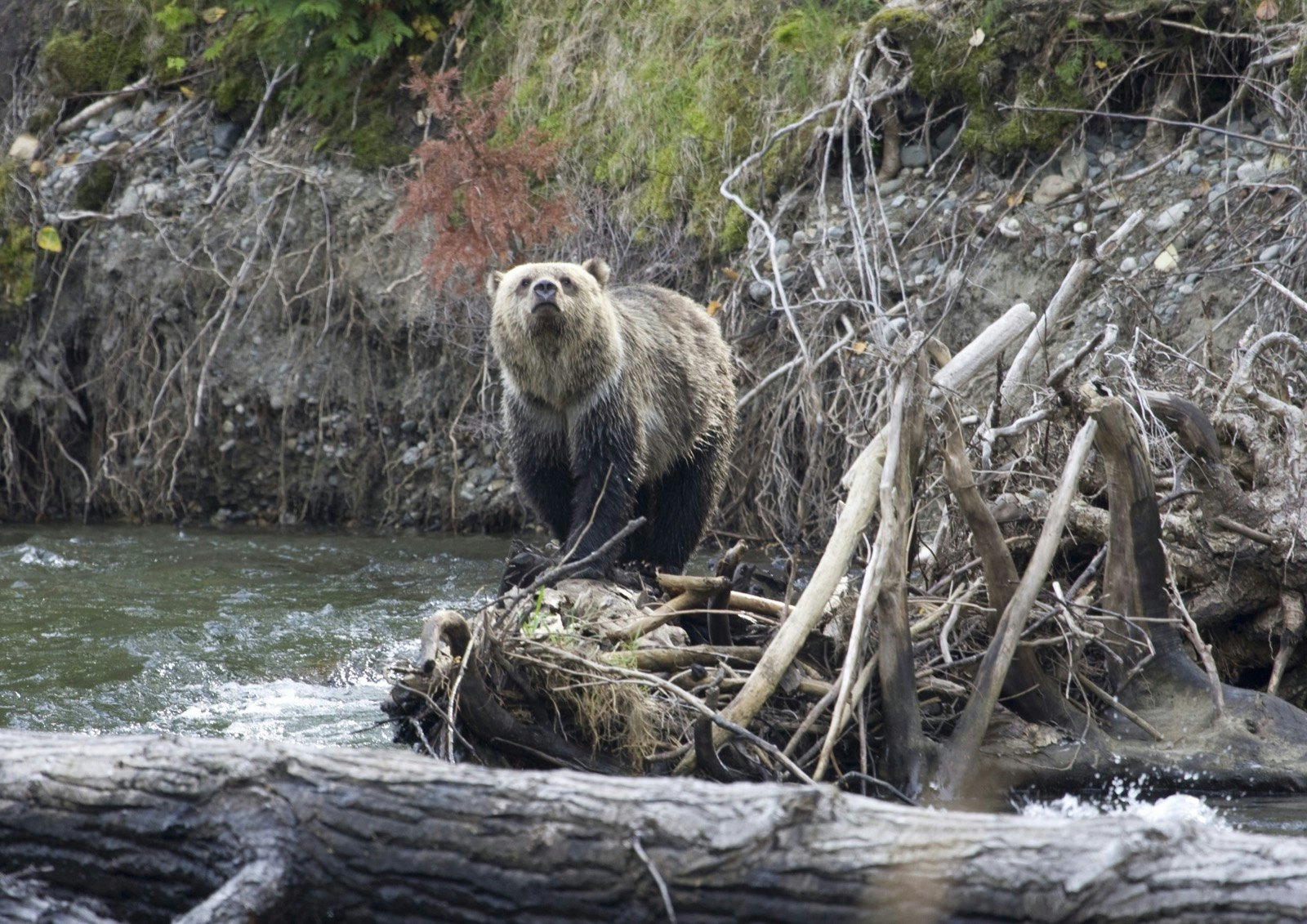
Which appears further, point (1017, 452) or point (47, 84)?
point (47, 84)

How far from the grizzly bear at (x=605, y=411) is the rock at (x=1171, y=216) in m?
2.92

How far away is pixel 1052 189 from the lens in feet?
29.1

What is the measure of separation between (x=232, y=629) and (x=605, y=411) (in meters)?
2.48

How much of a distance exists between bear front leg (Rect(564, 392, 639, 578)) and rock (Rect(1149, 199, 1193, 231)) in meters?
3.67

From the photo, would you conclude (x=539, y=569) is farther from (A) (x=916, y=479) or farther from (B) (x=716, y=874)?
(B) (x=716, y=874)

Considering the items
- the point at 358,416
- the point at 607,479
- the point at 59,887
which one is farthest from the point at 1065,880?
the point at 358,416

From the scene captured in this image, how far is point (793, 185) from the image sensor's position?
977cm

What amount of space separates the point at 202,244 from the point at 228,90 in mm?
1662

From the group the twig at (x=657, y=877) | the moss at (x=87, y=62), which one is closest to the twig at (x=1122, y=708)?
the twig at (x=657, y=877)

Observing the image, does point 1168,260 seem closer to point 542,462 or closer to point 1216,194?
point 1216,194

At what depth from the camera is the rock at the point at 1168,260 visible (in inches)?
320

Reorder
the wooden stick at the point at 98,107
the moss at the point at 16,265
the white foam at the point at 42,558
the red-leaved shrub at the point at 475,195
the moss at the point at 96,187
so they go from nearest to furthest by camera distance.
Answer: the white foam at the point at 42,558
the red-leaved shrub at the point at 475,195
the moss at the point at 16,265
the moss at the point at 96,187
the wooden stick at the point at 98,107

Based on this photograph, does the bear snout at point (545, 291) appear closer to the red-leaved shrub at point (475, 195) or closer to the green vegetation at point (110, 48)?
the red-leaved shrub at point (475, 195)

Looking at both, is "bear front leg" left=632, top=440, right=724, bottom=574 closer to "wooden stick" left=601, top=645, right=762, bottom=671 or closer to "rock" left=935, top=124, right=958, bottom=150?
"wooden stick" left=601, top=645, right=762, bottom=671
